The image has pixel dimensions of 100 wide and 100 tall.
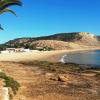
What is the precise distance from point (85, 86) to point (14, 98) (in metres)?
6.74

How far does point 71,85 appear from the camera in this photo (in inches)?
864

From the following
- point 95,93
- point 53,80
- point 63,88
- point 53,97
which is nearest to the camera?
point 53,97

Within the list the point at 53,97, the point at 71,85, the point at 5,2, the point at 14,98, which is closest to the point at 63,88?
the point at 71,85

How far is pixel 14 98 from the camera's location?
53.4 ft

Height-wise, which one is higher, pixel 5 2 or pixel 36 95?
pixel 5 2

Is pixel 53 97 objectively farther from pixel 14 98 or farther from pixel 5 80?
pixel 5 80

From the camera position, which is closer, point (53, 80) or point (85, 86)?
point (85, 86)

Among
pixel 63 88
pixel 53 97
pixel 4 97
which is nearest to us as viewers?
pixel 4 97

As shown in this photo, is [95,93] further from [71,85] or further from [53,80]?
[53,80]

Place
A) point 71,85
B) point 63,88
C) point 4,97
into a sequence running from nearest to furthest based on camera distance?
point 4,97 < point 63,88 < point 71,85

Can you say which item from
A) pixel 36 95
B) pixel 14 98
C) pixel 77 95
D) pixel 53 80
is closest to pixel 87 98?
pixel 77 95

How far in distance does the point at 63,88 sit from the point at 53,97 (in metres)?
3.03

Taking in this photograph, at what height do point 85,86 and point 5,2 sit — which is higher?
point 5,2

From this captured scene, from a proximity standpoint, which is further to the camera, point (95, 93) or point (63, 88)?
point (63, 88)
